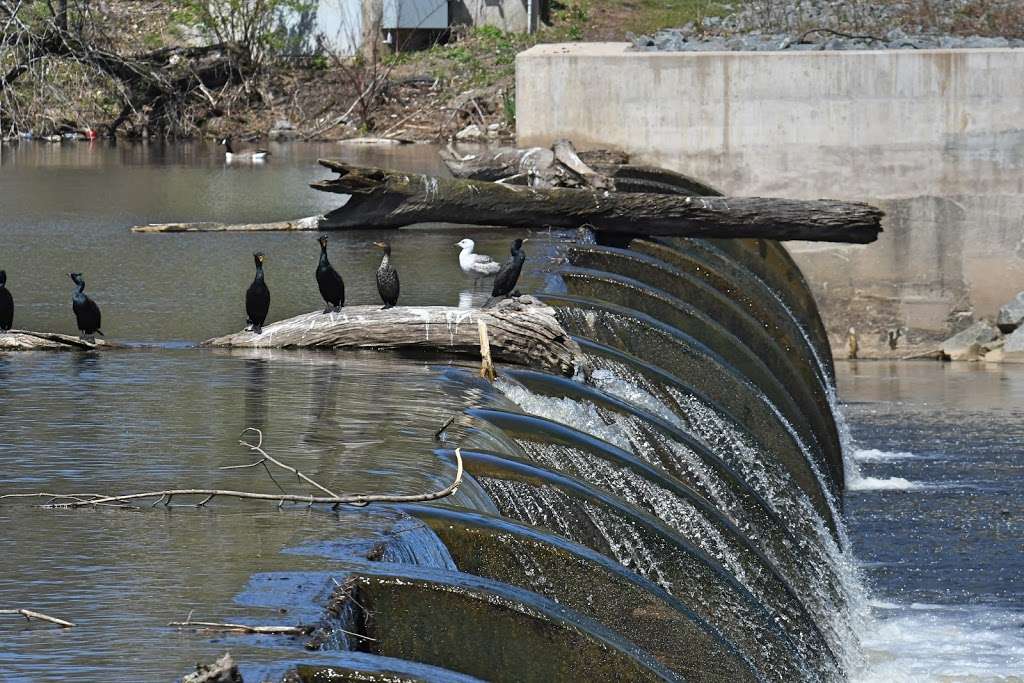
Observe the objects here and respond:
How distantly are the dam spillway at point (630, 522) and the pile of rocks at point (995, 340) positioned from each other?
234 inches

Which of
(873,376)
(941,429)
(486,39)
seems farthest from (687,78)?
(486,39)

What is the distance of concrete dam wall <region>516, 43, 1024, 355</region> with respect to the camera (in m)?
17.6

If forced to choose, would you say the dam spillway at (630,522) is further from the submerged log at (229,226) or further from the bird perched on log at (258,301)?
the submerged log at (229,226)

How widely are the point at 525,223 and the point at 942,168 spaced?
6333 millimetres

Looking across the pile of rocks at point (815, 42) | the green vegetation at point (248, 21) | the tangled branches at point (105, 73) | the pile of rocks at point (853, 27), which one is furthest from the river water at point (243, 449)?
→ the green vegetation at point (248, 21)

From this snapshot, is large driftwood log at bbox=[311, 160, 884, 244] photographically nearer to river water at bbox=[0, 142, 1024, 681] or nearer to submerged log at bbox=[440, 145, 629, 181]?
river water at bbox=[0, 142, 1024, 681]

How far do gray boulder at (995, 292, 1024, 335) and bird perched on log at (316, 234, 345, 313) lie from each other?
10224 mm

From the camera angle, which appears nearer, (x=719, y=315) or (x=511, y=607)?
(x=511, y=607)

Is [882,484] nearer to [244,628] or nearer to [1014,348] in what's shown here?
[1014,348]

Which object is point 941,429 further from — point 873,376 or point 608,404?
point 608,404

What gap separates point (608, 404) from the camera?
807 cm

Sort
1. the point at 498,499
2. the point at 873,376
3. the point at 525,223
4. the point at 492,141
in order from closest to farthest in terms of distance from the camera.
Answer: the point at 498,499 < the point at 525,223 < the point at 873,376 < the point at 492,141

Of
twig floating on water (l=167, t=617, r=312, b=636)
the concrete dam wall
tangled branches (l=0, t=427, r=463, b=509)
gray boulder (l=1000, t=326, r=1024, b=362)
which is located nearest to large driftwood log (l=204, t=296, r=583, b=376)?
tangled branches (l=0, t=427, r=463, b=509)

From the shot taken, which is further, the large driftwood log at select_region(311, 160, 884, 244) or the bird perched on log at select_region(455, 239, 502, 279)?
the large driftwood log at select_region(311, 160, 884, 244)
